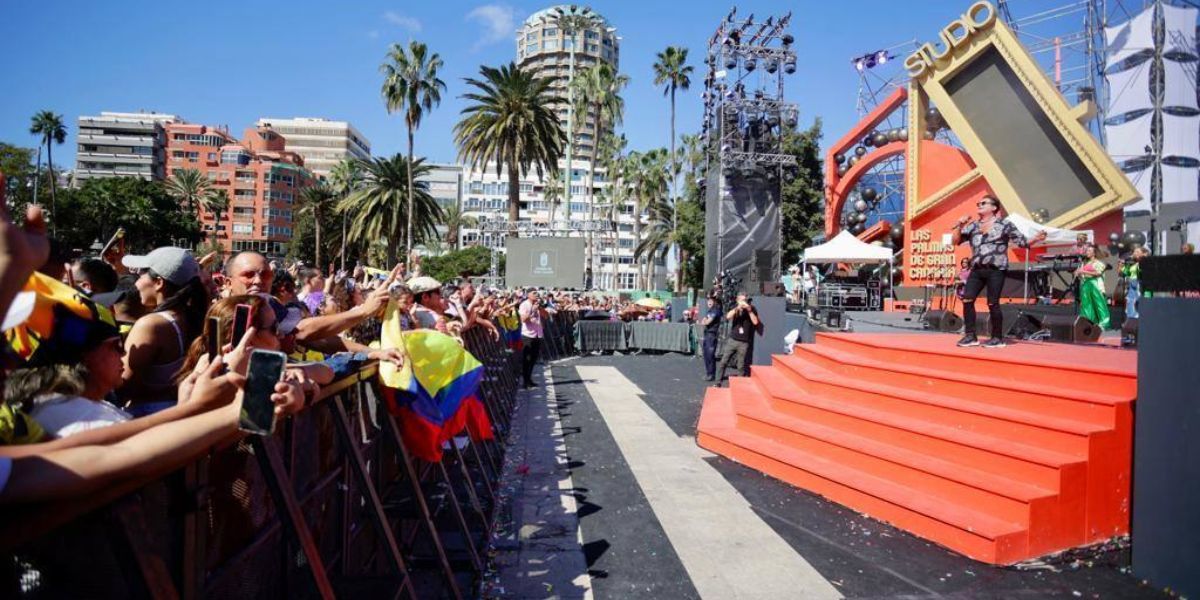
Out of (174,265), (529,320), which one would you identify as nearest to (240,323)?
(174,265)

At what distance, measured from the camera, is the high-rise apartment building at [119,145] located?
101 m

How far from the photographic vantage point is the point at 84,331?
6.49 ft

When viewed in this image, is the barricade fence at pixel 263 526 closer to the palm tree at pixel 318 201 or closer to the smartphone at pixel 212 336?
the smartphone at pixel 212 336

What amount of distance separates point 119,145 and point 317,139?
4581cm

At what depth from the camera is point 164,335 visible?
2846 mm

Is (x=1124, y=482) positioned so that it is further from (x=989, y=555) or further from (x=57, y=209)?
(x=57, y=209)

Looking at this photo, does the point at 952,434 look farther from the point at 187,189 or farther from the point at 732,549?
the point at 187,189

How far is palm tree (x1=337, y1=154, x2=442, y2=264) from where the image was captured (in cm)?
3934

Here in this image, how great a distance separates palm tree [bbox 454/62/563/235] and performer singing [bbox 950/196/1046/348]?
79.7ft

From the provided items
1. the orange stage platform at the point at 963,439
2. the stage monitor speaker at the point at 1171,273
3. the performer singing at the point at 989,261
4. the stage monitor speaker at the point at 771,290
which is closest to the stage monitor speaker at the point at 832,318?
the stage monitor speaker at the point at 771,290

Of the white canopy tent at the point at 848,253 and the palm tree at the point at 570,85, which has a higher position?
the palm tree at the point at 570,85

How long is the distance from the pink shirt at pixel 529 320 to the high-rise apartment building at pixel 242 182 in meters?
96.9

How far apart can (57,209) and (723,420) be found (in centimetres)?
5613

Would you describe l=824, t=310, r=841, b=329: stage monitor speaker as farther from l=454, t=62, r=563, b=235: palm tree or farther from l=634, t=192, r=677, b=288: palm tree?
l=634, t=192, r=677, b=288: palm tree
